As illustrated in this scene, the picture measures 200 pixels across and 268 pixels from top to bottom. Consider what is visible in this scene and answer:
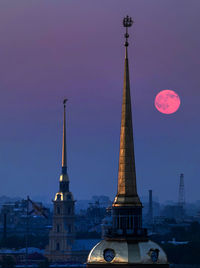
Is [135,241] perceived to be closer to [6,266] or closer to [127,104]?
[127,104]

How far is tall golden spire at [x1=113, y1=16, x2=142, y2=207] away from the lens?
4172cm

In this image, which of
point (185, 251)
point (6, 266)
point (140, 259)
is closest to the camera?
point (140, 259)

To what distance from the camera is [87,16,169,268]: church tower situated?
40.9 m

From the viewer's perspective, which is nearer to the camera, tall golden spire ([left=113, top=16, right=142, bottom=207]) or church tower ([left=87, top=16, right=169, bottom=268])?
church tower ([left=87, top=16, right=169, bottom=268])

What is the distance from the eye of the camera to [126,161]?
137 feet

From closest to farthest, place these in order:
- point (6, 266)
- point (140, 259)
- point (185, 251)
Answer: point (140, 259), point (185, 251), point (6, 266)

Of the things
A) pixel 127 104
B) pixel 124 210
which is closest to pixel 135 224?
pixel 124 210

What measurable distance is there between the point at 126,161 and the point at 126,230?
6.16ft

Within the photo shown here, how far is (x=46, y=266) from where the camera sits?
626 feet

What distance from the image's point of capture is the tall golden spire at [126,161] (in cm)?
4172

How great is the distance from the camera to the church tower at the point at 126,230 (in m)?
40.9

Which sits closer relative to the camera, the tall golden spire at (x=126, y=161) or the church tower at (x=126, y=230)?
the church tower at (x=126, y=230)

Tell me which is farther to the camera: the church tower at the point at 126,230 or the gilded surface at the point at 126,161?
the gilded surface at the point at 126,161

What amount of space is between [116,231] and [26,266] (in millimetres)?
147431
